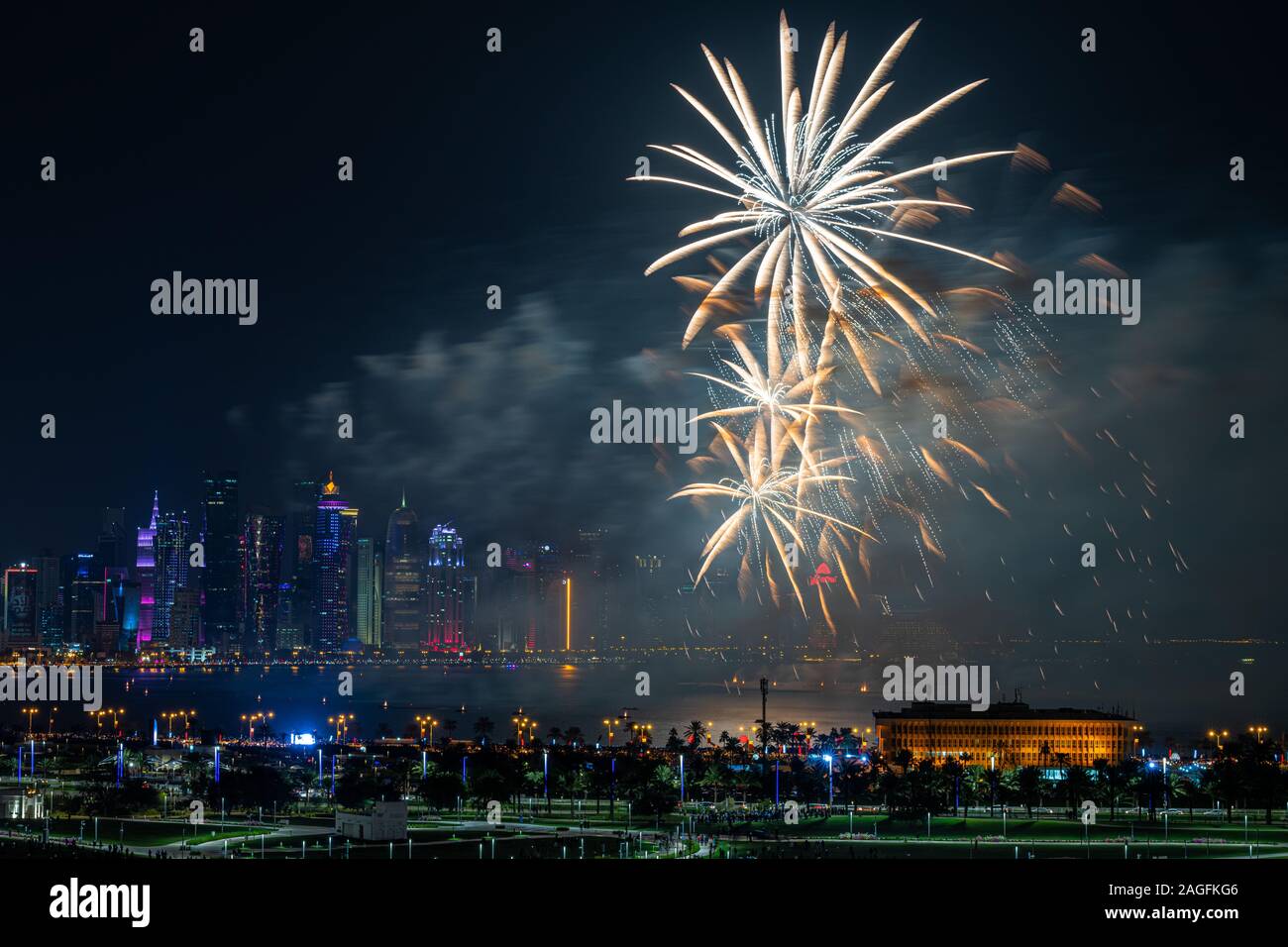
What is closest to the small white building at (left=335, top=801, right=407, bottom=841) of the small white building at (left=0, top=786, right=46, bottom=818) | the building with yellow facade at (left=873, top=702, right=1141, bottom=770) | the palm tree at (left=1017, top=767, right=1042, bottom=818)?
the small white building at (left=0, top=786, right=46, bottom=818)

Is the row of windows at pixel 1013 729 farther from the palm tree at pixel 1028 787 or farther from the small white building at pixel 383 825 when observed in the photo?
the small white building at pixel 383 825

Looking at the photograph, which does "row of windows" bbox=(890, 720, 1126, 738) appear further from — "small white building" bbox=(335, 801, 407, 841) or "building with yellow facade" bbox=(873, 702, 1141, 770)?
"small white building" bbox=(335, 801, 407, 841)

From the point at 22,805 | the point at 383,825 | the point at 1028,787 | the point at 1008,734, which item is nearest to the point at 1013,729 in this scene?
the point at 1008,734

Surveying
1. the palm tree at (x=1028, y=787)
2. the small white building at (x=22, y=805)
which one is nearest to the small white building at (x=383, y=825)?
the small white building at (x=22, y=805)

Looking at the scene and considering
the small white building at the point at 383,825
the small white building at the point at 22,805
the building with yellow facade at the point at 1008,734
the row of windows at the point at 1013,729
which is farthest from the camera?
the row of windows at the point at 1013,729

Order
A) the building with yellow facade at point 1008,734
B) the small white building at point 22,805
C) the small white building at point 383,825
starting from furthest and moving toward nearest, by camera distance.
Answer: the building with yellow facade at point 1008,734
the small white building at point 22,805
the small white building at point 383,825

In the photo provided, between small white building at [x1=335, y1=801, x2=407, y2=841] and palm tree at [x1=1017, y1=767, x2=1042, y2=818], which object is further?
palm tree at [x1=1017, y1=767, x2=1042, y2=818]
